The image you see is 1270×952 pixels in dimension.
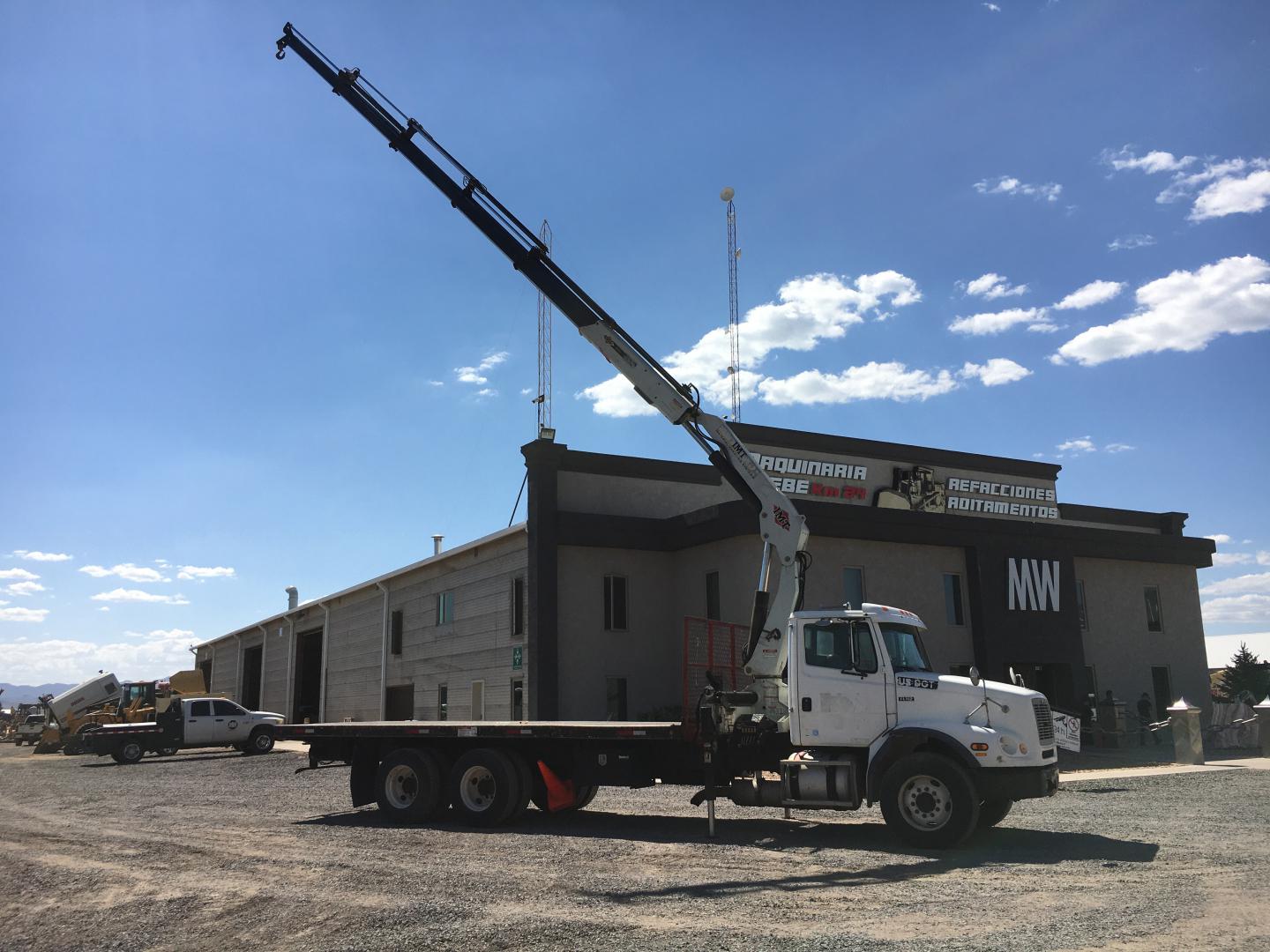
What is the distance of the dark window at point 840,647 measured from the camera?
1262cm

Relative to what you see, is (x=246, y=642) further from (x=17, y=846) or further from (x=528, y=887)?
(x=528, y=887)

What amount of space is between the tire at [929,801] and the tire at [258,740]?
25.5m

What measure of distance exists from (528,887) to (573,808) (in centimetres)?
571

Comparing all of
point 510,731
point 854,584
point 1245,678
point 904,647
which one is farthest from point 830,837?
point 1245,678

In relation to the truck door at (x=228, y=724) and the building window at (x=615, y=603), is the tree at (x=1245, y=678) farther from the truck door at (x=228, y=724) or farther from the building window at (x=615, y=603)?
the truck door at (x=228, y=724)

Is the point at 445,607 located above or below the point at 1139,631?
above

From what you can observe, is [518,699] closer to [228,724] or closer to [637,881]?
[228,724]

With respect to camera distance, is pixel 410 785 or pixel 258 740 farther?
pixel 258 740

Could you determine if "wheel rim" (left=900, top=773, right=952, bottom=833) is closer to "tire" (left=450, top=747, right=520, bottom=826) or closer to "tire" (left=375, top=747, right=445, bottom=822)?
"tire" (left=450, top=747, right=520, bottom=826)

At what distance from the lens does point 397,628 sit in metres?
36.4

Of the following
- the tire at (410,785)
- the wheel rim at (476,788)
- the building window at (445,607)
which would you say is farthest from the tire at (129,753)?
the wheel rim at (476,788)

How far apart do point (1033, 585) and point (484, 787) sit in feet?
69.1

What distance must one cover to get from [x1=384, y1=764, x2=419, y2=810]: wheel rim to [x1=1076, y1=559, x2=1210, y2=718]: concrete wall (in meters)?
24.5

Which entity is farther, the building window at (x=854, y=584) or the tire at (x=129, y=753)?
the tire at (x=129, y=753)
